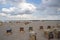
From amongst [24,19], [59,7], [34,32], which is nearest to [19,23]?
[24,19]

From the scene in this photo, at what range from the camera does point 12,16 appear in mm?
1785

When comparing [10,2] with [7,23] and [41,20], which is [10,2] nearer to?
[7,23]

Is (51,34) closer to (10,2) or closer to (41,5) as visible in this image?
(41,5)

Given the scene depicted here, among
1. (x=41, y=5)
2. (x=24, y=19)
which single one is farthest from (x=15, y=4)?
(x=41, y=5)

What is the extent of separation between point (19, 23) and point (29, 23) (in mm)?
130

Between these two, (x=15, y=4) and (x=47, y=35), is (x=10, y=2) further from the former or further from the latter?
(x=47, y=35)

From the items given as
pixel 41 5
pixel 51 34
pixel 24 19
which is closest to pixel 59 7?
pixel 41 5

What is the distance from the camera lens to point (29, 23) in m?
1.80

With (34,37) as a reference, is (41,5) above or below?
above

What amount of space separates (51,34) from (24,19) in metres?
0.40

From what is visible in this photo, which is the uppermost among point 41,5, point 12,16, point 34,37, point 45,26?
point 41,5

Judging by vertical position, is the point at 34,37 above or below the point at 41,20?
below

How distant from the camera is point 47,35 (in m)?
1.76

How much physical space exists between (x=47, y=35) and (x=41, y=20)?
0.69 ft
